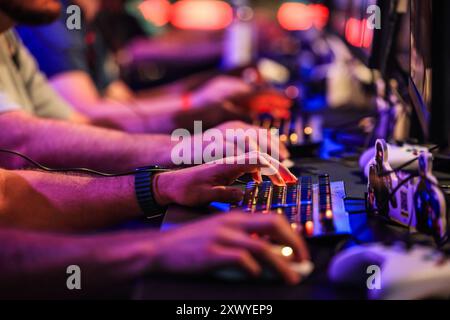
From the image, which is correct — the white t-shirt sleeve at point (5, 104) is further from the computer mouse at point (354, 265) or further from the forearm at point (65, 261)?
the computer mouse at point (354, 265)

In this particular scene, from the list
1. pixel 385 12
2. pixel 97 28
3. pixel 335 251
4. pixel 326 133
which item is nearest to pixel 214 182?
pixel 335 251

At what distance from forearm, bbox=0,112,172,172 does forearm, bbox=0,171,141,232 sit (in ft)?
1.09

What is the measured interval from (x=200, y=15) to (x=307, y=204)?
562 cm

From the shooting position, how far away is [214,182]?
102 centimetres

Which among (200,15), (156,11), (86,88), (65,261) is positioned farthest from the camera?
(200,15)

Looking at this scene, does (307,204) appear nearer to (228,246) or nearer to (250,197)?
(250,197)

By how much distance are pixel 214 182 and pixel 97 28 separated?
277 cm

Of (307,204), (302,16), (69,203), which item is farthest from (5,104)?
(302,16)

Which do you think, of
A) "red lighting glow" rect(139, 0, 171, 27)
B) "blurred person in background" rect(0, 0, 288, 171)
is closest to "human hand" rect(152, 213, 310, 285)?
"blurred person in background" rect(0, 0, 288, 171)

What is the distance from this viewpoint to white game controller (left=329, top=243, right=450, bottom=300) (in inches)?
25.6

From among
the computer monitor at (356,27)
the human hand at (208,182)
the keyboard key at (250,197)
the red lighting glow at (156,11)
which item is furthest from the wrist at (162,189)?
Result: the red lighting glow at (156,11)

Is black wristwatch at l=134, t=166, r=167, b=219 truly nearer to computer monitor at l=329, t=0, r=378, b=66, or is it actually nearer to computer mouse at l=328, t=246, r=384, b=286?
computer mouse at l=328, t=246, r=384, b=286

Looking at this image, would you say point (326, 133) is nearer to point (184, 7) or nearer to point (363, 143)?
point (363, 143)

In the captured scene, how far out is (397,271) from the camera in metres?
0.65
